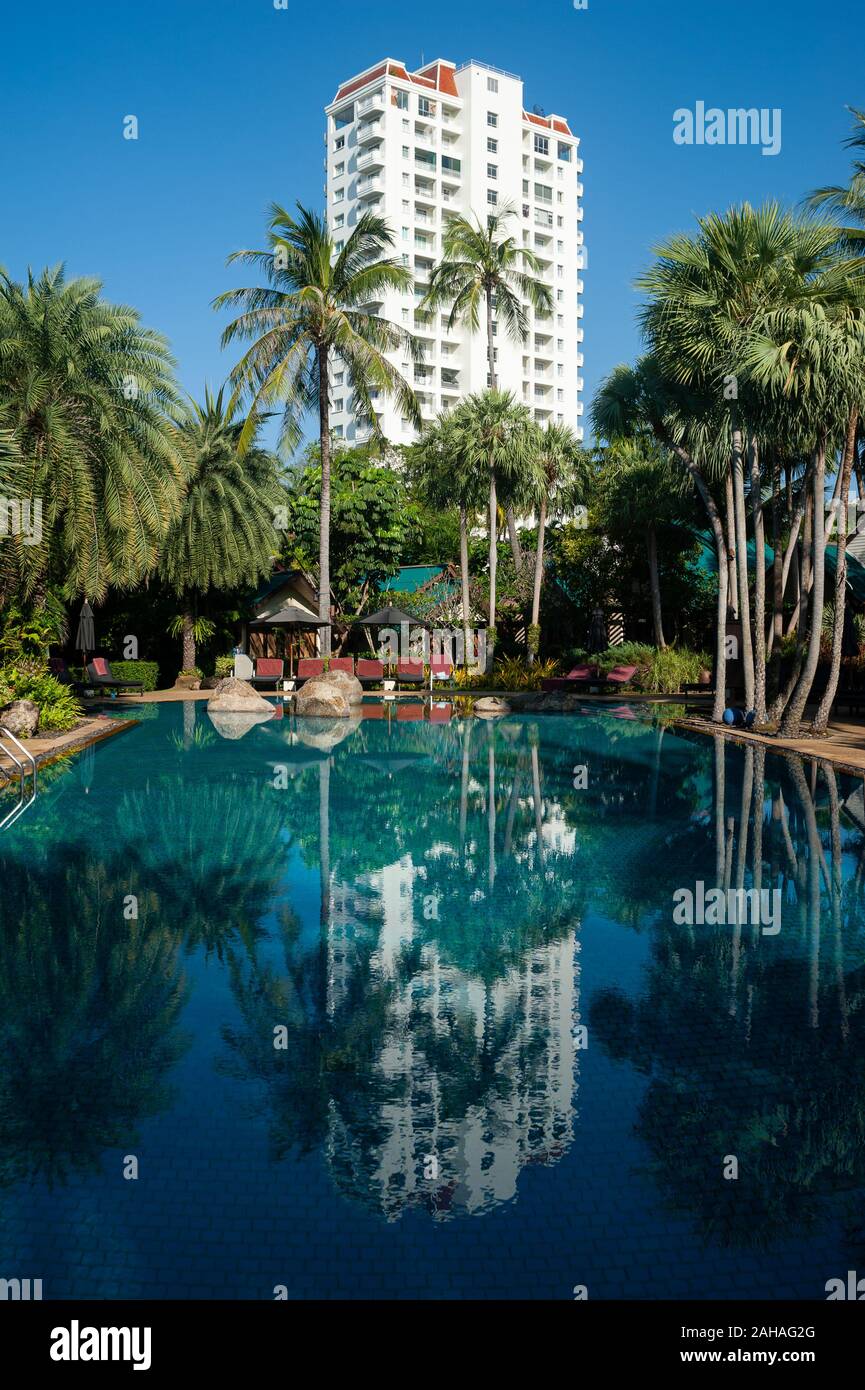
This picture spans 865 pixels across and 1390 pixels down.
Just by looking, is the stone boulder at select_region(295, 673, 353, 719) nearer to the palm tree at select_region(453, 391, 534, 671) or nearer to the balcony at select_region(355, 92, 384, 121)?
the palm tree at select_region(453, 391, 534, 671)

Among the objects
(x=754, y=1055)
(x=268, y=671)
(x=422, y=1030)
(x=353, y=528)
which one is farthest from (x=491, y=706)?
(x=754, y=1055)

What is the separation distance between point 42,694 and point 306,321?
12.8 m

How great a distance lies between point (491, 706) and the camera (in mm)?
27062

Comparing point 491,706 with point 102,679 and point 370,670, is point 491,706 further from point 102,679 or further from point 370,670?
point 102,679

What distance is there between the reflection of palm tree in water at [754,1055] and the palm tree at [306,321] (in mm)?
21227

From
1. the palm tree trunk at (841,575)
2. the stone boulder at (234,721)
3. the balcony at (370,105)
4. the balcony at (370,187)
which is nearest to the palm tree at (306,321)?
the stone boulder at (234,721)

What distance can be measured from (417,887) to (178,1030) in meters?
3.45

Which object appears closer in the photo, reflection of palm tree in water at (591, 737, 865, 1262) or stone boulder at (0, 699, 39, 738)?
reflection of palm tree in water at (591, 737, 865, 1262)

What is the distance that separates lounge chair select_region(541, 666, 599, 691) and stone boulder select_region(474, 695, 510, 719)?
2741mm

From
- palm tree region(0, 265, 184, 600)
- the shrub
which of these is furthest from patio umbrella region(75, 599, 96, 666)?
palm tree region(0, 265, 184, 600)

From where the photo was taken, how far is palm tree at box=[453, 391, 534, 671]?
3117 cm

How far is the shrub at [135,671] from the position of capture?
32469 mm

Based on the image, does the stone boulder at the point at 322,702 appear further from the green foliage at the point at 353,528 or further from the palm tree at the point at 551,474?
the green foliage at the point at 353,528

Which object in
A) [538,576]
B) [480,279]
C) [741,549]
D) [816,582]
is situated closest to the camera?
[816,582]
